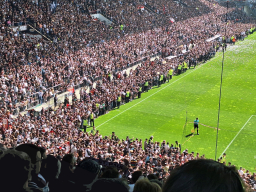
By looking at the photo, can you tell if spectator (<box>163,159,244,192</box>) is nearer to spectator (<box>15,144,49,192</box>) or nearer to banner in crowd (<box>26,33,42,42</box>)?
spectator (<box>15,144,49,192</box>)

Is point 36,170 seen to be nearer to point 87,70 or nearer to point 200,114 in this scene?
point 200,114

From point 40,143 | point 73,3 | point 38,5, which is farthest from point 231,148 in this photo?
point 73,3

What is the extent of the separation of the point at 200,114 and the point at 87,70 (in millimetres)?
10374

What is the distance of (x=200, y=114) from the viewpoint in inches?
1177

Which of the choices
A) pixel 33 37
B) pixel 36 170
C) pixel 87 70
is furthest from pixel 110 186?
pixel 33 37

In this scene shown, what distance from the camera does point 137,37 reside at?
1874 inches

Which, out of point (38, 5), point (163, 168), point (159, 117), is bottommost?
point (159, 117)

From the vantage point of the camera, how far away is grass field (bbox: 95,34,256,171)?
23.4 meters

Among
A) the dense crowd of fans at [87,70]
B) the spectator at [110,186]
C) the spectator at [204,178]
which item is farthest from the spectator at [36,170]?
the spectator at [204,178]

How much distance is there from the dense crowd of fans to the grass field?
1.47 metres

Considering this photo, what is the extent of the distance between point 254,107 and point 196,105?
4.67 meters

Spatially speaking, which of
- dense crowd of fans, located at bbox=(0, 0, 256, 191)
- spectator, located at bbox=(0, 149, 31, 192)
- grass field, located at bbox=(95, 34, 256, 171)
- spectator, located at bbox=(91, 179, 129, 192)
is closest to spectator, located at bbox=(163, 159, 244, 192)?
spectator, located at bbox=(91, 179, 129, 192)

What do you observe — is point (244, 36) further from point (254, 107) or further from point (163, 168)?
point (163, 168)

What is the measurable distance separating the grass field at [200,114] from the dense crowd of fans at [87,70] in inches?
58.1
